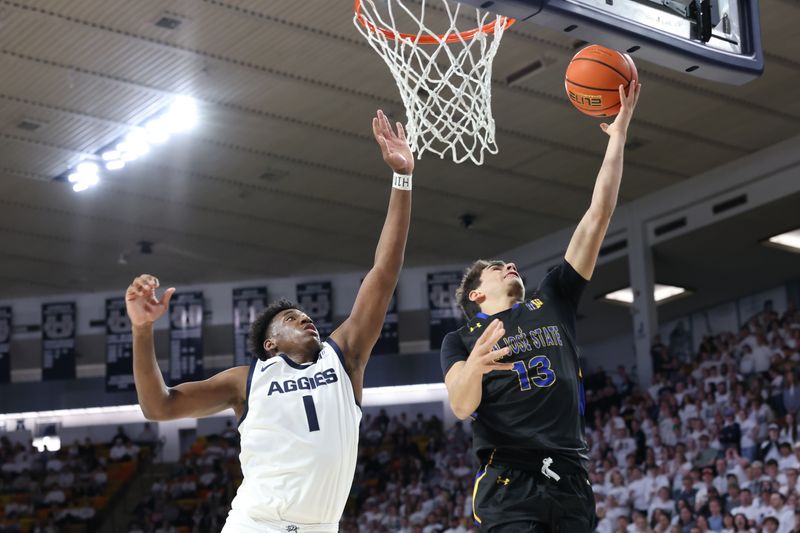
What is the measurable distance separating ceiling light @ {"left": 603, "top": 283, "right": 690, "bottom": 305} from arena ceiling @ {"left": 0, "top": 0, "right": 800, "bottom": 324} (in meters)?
0.65

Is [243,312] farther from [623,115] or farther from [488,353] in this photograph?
[488,353]

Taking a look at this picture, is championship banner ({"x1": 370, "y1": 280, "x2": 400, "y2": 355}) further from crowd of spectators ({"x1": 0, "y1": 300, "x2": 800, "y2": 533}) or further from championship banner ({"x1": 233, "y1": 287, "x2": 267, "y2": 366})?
championship banner ({"x1": 233, "y1": 287, "x2": 267, "y2": 366})

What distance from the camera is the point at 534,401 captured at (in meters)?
4.81

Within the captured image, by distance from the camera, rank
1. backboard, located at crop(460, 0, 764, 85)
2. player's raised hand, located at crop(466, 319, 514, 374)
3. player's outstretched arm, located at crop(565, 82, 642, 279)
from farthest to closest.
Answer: backboard, located at crop(460, 0, 764, 85) < player's outstretched arm, located at crop(565, 82, 642, 279) < player's raised hand, located at crop(466, 319, 514, 374)

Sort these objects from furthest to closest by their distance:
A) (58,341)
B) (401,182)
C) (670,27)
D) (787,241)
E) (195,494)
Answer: (58,341) → (195,494) → (787,241) → (670,27) → (401,182)

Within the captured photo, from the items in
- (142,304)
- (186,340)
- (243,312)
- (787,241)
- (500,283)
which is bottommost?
(142,304)

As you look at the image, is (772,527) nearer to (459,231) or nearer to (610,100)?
(610,100)

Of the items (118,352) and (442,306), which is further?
(118,352)

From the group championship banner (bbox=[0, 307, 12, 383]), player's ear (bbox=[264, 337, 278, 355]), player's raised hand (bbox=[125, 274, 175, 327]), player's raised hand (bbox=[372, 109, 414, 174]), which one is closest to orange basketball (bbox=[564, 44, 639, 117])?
player's raised hand (bbox=[372, 109, 414, 174])

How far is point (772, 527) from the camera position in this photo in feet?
40.5

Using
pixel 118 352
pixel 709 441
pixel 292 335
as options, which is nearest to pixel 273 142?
pixel 709 441

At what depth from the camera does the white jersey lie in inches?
173

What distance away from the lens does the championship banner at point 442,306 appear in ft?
74.6

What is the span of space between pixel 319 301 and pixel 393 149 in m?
19.2
